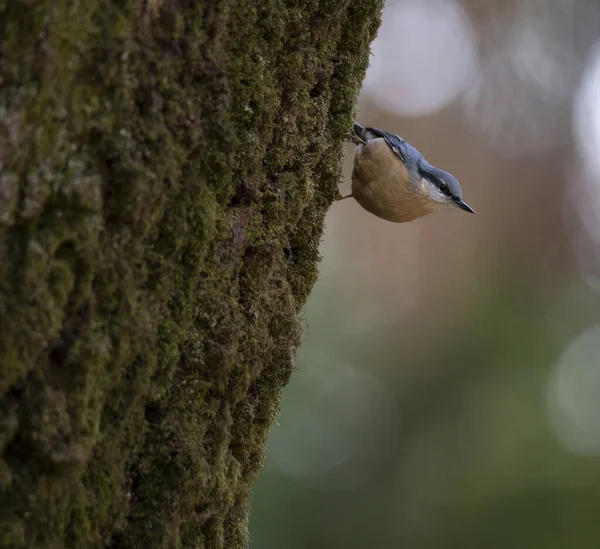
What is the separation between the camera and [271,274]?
1535 mm

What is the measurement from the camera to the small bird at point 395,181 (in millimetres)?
3227

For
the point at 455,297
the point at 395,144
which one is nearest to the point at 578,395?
the point at 455,297

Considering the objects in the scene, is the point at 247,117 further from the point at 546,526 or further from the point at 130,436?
the point at 546,526

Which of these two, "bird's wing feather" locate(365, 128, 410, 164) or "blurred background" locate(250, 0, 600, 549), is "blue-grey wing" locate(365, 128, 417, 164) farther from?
"blurred background" locate(250, 0, 600, 549)

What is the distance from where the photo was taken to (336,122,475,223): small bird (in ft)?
10.6

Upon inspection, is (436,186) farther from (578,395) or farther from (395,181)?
(578,395)

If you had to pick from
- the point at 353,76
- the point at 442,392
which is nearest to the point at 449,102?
the point at 442,392

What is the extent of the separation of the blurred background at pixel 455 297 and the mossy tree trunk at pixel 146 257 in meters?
5.99

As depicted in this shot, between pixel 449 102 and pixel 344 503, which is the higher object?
pixel 449 102

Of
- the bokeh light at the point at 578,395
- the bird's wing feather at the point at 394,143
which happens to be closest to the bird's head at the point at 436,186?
the bird's wing feather at the point at 394,143

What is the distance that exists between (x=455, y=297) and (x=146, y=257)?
7870 mm

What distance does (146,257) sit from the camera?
116cm

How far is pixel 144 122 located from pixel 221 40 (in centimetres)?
27

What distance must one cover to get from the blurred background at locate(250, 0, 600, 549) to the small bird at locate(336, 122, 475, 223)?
414 cm
